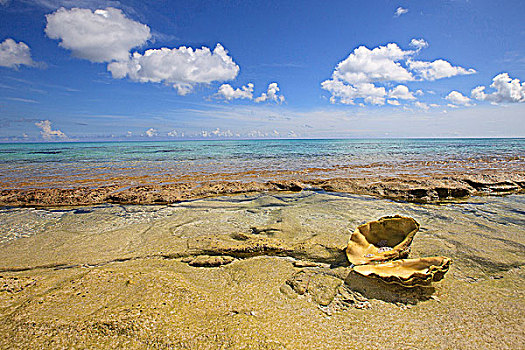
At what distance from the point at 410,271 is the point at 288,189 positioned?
6.23m

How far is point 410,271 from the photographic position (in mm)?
2734

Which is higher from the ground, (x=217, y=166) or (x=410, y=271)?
(x=410, y=271)

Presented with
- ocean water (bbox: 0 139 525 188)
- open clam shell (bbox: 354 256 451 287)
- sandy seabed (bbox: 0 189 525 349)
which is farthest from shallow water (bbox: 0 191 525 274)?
ocean water (bbox: 0 139 525 188)

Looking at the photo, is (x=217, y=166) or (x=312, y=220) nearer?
(x=312, y=220)

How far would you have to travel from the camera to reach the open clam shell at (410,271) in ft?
8.15

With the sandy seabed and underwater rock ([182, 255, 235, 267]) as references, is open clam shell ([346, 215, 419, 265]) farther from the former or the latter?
underwater rock ([182, 255, 235, 267])

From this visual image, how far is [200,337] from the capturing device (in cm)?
195

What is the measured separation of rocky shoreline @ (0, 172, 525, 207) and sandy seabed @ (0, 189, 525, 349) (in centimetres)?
199

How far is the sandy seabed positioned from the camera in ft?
6.54

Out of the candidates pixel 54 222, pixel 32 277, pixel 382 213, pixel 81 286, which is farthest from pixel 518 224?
pixel 54 222

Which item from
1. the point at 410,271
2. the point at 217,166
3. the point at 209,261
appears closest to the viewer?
the point at 410,271

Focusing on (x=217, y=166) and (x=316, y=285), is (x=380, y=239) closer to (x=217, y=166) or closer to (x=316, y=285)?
(x=316, y=285)

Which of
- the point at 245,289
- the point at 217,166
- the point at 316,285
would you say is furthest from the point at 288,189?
the point at 217,166

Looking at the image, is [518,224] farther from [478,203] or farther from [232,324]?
[232,324]
